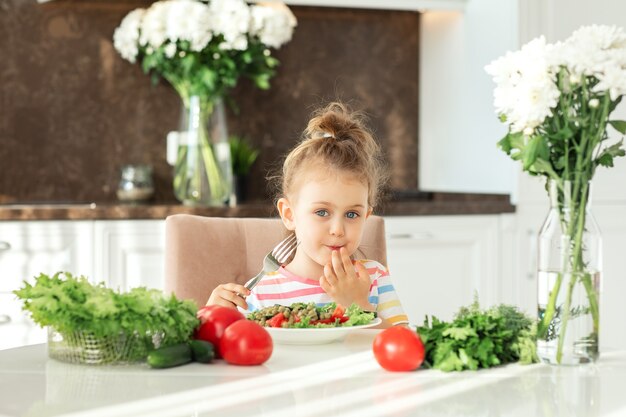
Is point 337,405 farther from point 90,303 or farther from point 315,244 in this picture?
point 315,244

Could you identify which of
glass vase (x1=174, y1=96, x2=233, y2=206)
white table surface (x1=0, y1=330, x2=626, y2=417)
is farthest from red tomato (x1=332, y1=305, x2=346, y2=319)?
glass vase (x1=174, y1=96, x2=233, y2=206)

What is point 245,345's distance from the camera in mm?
1459

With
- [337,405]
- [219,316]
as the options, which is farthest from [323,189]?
[337,405]

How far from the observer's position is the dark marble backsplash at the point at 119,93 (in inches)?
150

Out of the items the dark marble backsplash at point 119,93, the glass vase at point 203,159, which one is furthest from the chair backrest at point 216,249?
the dark marble backsplash at point 119,93

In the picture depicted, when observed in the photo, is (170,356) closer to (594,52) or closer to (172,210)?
(594,52)

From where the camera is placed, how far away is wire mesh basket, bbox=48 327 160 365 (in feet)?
4.75

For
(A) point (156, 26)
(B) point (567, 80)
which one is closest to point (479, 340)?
(B) point (567, 80)

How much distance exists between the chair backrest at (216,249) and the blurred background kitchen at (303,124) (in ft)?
3.24

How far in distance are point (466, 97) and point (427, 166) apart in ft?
1.26

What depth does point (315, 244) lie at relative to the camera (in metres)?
1.99

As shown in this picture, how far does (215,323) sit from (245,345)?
0.08m

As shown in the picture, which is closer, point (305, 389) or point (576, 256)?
point (305, 389)

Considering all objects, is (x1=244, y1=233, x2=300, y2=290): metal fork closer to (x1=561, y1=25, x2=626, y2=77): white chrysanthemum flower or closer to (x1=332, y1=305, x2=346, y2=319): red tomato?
(x1=332, y1=305, x2=346, y2=319): red tomato
